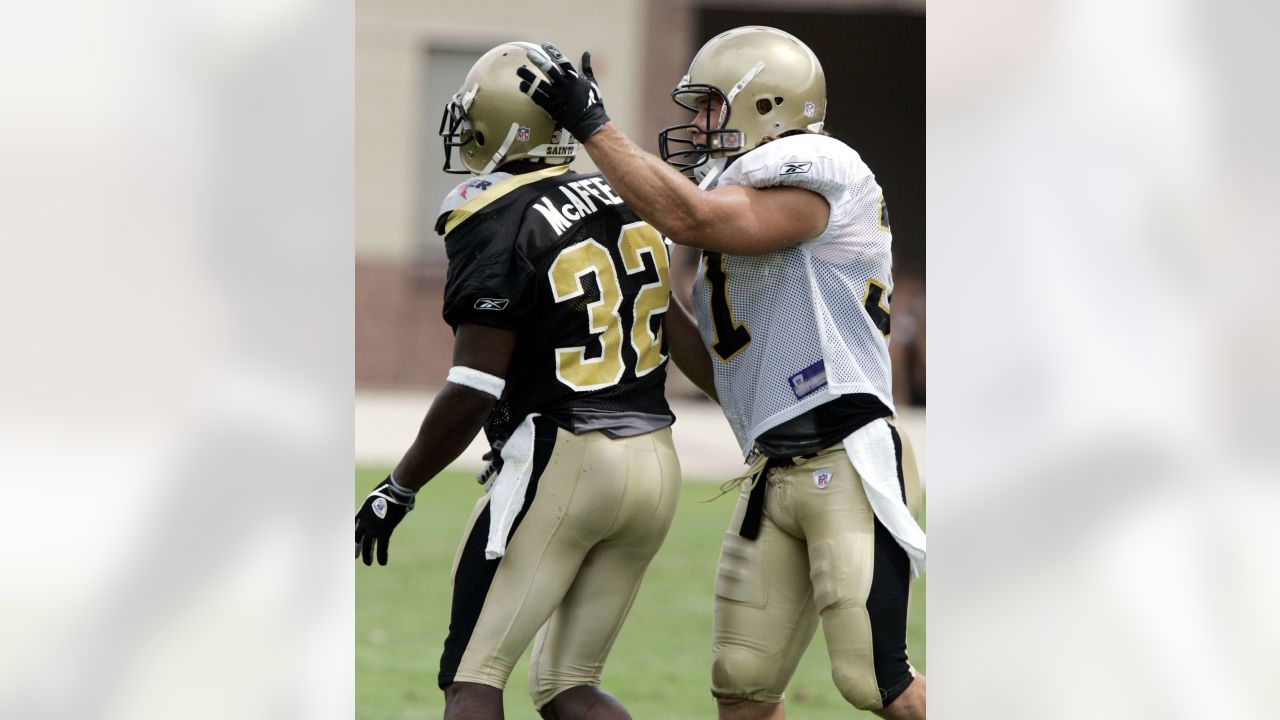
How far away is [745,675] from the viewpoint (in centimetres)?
356

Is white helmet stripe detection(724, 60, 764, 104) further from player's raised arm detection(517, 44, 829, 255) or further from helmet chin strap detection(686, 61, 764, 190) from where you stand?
player's raised arm detection(517, 44, 829, 255)

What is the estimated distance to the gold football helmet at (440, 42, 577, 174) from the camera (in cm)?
356

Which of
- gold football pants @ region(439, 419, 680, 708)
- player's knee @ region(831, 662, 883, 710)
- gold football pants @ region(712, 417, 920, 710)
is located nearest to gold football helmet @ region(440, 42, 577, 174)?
gold football pants @ region(439, 419, 680, 708)

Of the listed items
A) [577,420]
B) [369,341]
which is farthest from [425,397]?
[577,420]

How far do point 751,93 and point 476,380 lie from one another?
0.93 m

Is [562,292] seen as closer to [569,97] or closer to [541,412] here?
[541,412]

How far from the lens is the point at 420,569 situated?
27.2 ft

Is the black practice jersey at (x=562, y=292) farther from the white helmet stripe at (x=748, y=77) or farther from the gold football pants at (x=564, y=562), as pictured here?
the white helmet stripe at (x=748, y=77)

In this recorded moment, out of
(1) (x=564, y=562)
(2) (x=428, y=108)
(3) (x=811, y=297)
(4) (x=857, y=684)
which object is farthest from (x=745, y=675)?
(2) (x=428, y=108)

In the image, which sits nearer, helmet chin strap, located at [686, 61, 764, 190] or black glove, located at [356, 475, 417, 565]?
black glove, located at [356, 475, 417, 565]

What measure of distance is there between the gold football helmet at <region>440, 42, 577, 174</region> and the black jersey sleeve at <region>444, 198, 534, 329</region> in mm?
221
